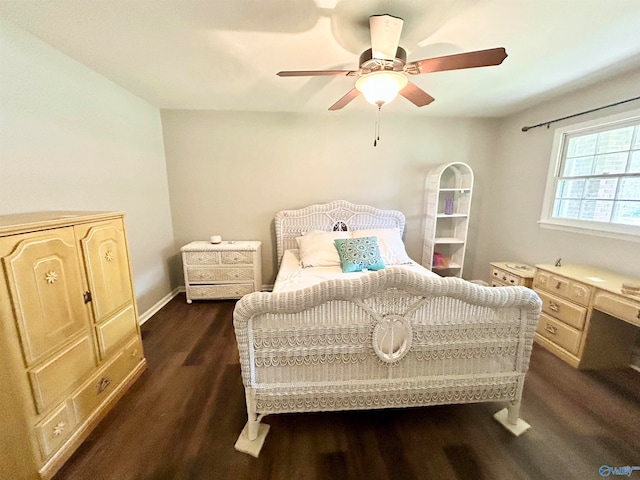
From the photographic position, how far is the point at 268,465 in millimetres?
1290

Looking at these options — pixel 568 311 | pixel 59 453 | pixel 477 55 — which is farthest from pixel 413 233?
pixel 59 453

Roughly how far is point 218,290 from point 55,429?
1857 mm

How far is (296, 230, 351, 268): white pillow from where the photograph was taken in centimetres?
267

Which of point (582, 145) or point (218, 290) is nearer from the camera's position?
point (582, 145)

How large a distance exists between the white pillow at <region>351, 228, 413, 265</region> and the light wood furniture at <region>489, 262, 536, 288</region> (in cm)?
104

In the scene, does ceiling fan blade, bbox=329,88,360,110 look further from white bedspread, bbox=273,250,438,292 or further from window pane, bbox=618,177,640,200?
window pane, bbox=618,177,640,200

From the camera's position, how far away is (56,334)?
50.7 inches

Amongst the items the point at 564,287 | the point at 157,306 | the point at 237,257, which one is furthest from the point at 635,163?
the point at 157,306

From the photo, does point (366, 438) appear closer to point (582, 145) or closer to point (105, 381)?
point (105, 381)

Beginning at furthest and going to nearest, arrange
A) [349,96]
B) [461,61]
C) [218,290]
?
1. [218,290]
2. [349,96]
3. [461,61]

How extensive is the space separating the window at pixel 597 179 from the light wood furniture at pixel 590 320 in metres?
0.51

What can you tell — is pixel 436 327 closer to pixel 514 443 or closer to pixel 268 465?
pixel 514 443

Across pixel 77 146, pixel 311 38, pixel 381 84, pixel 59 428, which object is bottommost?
pixel 59 428

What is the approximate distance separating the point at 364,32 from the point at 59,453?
289 cm
